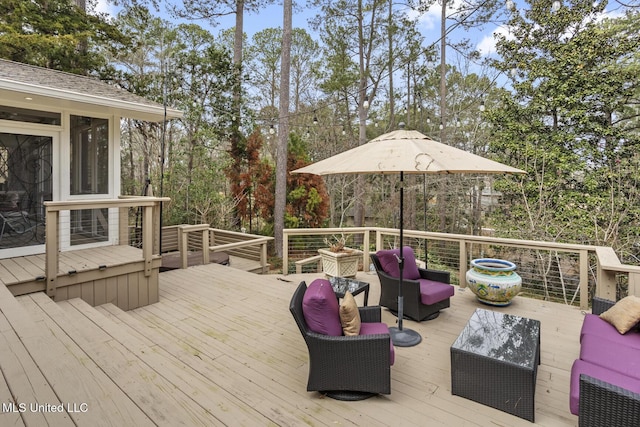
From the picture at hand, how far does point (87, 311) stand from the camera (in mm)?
3328

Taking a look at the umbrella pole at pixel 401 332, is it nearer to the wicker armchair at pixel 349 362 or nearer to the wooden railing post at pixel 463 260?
the wicker armchair at pixel 349 362

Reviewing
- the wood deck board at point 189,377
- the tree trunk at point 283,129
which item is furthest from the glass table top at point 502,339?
the tree trunk at point 283,129

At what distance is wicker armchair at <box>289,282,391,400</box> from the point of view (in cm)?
238

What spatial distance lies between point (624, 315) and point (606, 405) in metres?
1.52

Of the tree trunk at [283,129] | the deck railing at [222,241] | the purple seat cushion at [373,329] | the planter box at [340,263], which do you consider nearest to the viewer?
the purple seat cushion at [373,329]

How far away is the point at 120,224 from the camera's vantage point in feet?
18.4

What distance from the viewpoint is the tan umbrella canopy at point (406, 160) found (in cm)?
276

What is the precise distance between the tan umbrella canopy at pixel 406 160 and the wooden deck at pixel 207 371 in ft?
5.72

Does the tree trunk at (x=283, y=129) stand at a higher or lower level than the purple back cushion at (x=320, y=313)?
higher

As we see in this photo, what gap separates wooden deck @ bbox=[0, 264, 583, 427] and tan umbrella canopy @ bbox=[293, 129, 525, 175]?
174 centimetres

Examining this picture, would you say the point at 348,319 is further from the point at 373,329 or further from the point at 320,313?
the point at 373,329

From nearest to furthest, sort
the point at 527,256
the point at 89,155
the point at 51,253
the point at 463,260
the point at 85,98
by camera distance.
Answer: the point at 51,253, the point at 85,98, the point at 463,260, the point at 89,155, the point at 527,256

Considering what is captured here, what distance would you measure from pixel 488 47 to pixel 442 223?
6241mm

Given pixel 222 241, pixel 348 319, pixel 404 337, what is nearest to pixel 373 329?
pixel 348 319
